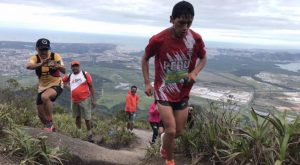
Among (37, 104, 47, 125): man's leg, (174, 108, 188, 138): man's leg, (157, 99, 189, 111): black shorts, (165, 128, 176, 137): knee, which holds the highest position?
(157, 99, 189, 111): black shorts

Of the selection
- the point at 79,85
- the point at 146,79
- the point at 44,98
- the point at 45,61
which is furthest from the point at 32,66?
the point at 146,79

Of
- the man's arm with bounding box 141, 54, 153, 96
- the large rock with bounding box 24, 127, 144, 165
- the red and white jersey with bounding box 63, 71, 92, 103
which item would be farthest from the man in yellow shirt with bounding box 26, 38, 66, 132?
the man's arm with bounding box 141, 54, 153, 96

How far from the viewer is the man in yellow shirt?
22.6ft

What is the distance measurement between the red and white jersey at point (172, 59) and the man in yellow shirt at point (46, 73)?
2531mm

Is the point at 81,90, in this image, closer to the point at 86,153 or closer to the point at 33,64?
the point at 33,64

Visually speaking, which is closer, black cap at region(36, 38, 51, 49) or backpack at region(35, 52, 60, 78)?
black cap at region(36, 38, 51, 49)

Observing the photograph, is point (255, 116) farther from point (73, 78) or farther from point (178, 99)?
point (73, 78)

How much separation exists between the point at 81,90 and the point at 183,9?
173 inches

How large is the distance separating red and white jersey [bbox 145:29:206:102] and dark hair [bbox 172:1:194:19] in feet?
0.94

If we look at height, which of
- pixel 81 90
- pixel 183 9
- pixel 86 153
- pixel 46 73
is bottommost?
pixel 86 153

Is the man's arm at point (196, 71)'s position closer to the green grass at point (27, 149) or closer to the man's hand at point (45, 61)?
the green grass at point (27, 149)

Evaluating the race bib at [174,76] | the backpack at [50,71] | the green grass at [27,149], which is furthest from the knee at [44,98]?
the race bib at [174,76]

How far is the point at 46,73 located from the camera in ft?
23.2

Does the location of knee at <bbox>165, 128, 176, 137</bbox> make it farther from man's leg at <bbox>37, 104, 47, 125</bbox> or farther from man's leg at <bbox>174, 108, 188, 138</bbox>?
man's leg at <bbox>37, 104, 47, 125</bbox>
